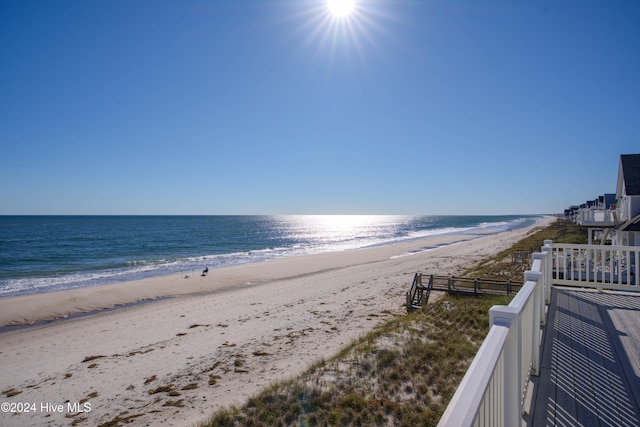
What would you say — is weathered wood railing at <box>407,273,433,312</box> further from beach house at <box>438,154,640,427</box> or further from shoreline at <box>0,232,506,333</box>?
shoreline at <box>0,232,506,333</box>

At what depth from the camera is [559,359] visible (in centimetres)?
459

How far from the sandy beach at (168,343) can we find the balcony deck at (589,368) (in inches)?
225

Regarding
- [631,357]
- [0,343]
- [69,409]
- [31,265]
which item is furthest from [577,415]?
[31,265]

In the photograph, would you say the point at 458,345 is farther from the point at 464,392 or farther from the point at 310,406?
the point at 464,392

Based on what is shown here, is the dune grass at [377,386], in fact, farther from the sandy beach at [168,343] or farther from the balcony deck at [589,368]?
the balcony deck at [589,368]

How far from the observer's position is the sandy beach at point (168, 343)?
8094 millimetres

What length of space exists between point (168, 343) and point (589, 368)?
1179cm

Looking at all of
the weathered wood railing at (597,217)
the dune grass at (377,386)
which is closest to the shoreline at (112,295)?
the dune grass at (377,386)

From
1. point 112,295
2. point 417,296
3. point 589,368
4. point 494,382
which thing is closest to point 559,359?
point 589,368

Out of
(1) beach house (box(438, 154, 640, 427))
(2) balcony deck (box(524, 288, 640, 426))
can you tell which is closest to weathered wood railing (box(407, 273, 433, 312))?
(1) beach house (box(438, 154, 640, 427))

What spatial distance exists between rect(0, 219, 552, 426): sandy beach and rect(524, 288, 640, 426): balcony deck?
572 cm

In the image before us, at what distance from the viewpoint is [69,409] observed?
8141 millimetres

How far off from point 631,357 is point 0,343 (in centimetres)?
1819

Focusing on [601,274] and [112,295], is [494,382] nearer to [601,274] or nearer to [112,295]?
[601,274]
